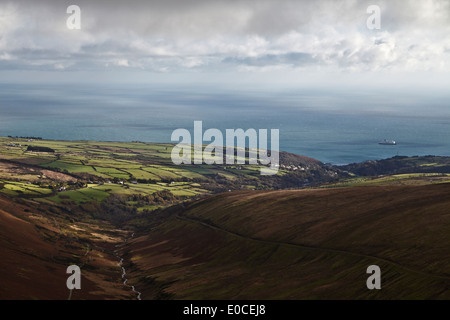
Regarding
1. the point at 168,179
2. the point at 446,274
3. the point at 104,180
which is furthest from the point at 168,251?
the point at 168,179

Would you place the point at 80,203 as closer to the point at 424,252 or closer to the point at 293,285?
the point at 293,285

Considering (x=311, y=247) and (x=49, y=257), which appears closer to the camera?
(x=311, y=247)

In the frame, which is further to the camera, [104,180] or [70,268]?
[104,180]

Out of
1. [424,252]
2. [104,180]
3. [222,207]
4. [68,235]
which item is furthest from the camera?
[104,180]

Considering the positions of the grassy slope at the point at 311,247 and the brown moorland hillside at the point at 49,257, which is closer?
the grassy slope at the point at 311,247

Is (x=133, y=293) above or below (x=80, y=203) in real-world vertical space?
below

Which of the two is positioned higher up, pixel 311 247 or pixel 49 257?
pixel 311 247

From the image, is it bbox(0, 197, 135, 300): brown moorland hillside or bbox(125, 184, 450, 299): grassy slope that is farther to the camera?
bbox(0, 197, 135, 300): brown moorland hillside
